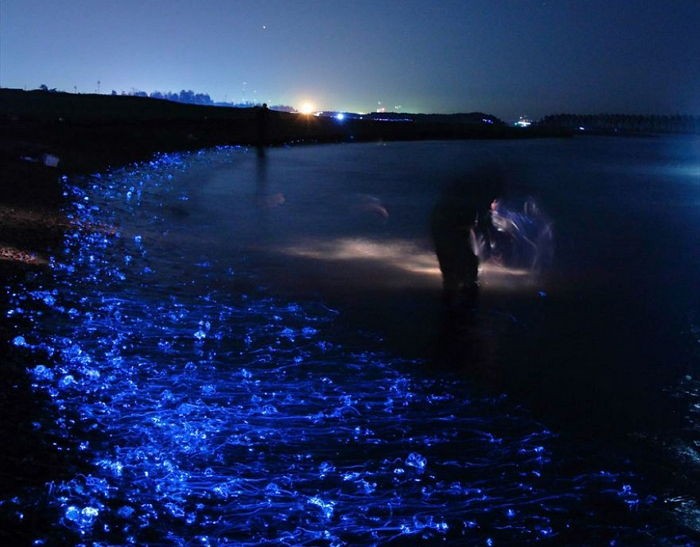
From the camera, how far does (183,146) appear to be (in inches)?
1622

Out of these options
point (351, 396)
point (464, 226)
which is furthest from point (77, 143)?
point (351, 396)

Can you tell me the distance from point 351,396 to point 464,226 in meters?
3.85

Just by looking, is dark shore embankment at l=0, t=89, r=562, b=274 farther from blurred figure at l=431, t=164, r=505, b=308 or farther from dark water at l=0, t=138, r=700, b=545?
blurred figure at l=431, t=164, r=505, b=308

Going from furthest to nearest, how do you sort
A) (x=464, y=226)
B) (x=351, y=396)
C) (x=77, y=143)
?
(x=77, y=143)
(x=464, y=226)
(x=351, y=396)

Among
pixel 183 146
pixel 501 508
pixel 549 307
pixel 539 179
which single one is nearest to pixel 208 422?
pixel 501 508

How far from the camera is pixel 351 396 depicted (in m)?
6.90

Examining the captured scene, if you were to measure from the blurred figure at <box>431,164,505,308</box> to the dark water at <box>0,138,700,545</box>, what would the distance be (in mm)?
400

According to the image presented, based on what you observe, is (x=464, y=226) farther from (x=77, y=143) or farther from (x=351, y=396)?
(x=77, y=143)

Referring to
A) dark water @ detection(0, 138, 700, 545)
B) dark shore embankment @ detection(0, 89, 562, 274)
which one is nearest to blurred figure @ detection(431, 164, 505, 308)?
dark water @ detection(0, 138, 700, 545)

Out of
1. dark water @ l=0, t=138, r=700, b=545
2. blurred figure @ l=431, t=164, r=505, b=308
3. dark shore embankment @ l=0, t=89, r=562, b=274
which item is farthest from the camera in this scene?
dark shore embankment @ l=0, t=89, r=562, b=274

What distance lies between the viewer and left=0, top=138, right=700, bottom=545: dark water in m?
4.92

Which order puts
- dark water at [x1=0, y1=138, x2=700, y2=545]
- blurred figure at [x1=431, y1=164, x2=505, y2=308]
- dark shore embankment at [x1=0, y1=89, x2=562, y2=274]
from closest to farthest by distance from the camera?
dark water at [x1=0, y1=138, x2=700, y2=545] → blurred figure at [x1=431, y1=164, x2=505, y2=308] → dark shore embankment at [x1=0, y1=89, x2=562, y2=274]

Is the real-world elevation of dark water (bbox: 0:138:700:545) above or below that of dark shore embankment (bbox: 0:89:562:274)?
below

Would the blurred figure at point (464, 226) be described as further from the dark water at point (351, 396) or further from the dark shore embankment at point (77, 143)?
the dark shore embankment at point (77, 143)
